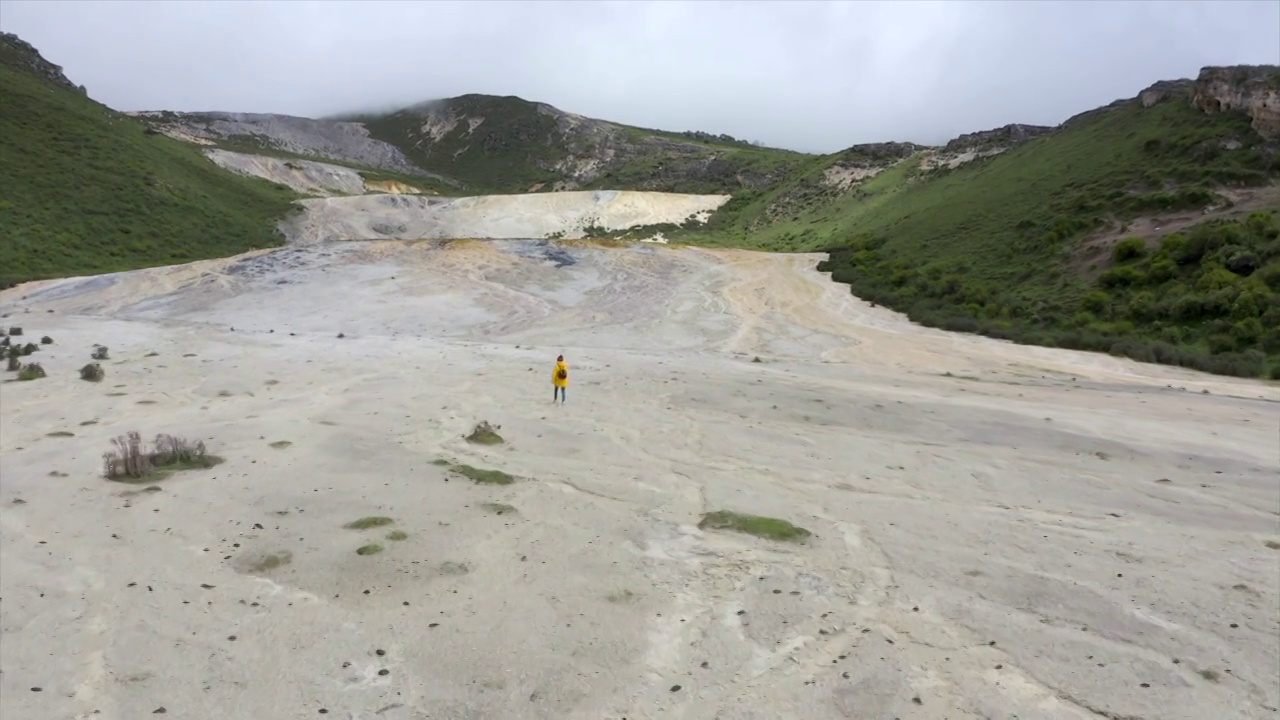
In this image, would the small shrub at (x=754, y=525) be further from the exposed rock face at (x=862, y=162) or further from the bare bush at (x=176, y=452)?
the exposed rock face at (x=862, y=162)

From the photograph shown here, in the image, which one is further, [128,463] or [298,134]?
[298,134]

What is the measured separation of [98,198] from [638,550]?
5370cm

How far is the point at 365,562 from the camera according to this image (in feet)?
25.1

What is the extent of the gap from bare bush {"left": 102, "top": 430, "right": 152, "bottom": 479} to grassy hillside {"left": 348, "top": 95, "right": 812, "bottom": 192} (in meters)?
72.1

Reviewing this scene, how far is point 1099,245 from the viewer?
31.4 m

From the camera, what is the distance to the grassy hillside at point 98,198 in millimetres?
42312

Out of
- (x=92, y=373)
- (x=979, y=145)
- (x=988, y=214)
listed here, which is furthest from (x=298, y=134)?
(x=92, y=373)

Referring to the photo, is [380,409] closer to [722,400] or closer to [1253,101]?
[722,400]

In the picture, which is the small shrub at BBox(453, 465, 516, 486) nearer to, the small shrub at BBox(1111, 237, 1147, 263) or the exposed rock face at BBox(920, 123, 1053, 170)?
the small shrub at BBox(1111, 237, 1147, 263)

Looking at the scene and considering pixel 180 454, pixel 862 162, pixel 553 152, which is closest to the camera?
pixel 180 454

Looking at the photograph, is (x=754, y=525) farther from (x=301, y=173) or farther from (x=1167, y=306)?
(x=301, y=173)

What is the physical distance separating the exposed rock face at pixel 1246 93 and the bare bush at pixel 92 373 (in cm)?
4219

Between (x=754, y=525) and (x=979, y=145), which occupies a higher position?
(x=979, y=145)

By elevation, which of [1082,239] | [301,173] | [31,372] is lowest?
[31,372]
